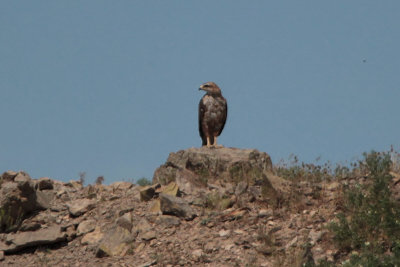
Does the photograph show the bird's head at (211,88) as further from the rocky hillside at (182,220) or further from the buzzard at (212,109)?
the rocky hillside at (182,220)

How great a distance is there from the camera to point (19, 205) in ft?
40.5

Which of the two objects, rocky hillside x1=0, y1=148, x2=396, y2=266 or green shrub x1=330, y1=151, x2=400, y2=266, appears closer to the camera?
green shrub x1=330, y1=151, x2=400, y2=266

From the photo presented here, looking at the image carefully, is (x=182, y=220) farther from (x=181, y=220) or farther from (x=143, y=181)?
(x=143, y=181)

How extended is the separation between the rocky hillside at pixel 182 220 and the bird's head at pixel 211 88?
110 inches

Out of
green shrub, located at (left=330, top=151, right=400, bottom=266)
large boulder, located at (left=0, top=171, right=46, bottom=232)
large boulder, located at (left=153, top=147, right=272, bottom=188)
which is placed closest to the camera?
green shrub, located at (left=330, top=151, right=400, bottom=266)

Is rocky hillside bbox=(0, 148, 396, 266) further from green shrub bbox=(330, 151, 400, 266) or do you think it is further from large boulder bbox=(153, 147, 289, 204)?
green shrub bbox=(330, 151, 400, 266)

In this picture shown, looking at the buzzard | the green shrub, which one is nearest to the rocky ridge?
the green shrub

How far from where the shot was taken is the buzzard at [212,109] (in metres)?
16.5

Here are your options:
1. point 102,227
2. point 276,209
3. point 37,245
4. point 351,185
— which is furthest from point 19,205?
point 351,185

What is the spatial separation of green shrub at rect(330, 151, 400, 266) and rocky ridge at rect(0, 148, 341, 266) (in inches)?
13.4

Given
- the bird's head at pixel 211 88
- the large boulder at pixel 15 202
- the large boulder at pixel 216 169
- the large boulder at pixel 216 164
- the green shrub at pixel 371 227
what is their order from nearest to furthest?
1. the green shrub at pixel 371 227
2. the large boulder at pixel 15 202
3. the large boulder at pixel 216 169
4. the large boulder at pixel 216 164
5. the bird's head at pixel 211 88

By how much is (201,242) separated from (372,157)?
3.44 m

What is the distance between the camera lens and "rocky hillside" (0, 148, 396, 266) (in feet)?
31.2

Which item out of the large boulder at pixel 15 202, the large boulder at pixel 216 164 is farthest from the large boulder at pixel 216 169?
the large boulder at pixel 15 202
